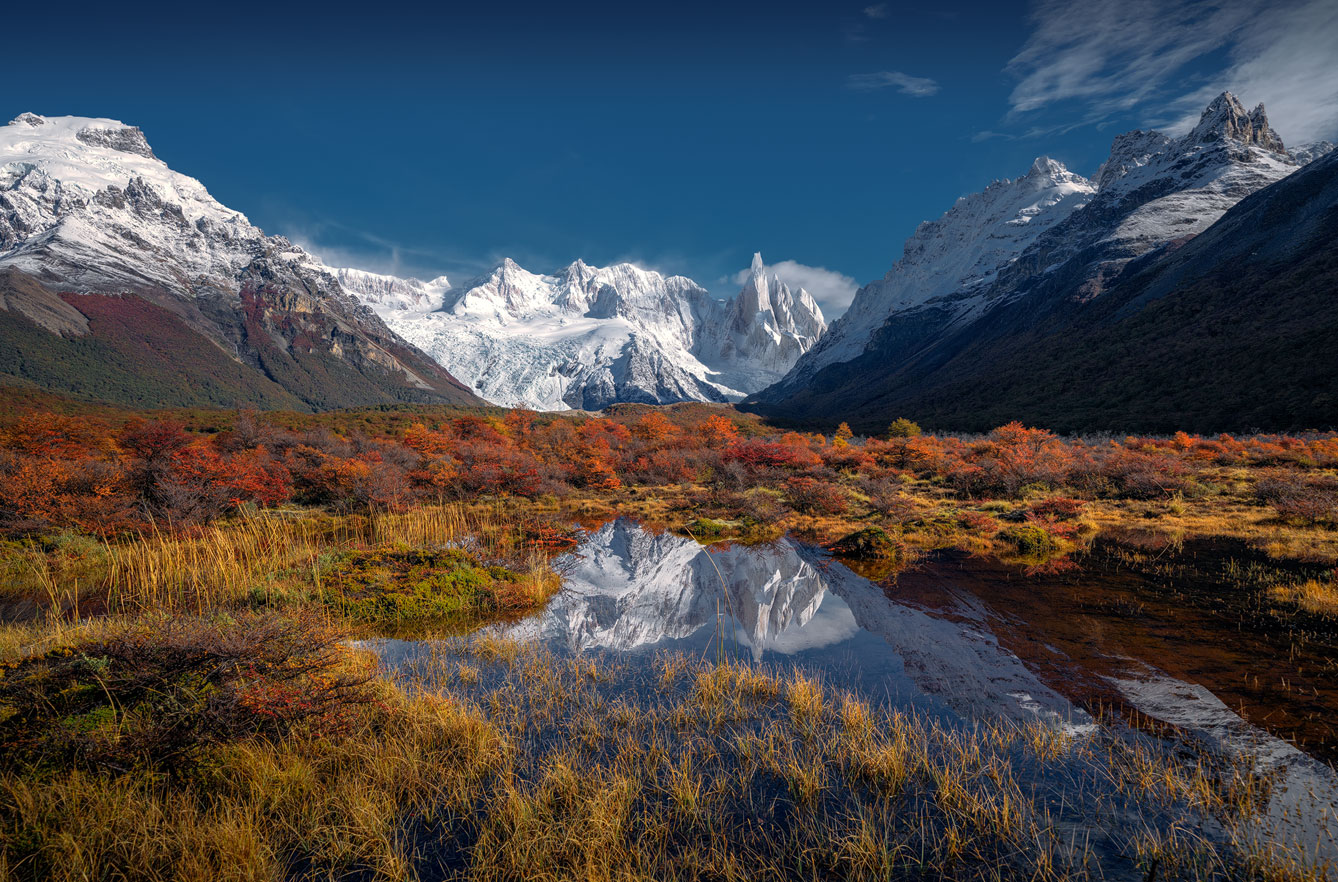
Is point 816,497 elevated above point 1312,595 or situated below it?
above

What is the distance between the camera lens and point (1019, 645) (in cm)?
862

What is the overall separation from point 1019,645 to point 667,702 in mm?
6340

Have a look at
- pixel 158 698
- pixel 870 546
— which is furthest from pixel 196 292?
pixel 870 546

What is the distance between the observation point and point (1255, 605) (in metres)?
9.70

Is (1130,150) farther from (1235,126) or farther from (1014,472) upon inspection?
(1014,472)

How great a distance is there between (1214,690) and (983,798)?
4786 millimetres

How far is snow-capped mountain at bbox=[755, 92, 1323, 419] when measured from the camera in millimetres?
111188

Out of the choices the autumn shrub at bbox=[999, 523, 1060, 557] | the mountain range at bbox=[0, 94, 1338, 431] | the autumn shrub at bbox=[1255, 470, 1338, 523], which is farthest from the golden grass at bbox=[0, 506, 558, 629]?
the mountain range at bbox=[0, 94, 1338, 431]

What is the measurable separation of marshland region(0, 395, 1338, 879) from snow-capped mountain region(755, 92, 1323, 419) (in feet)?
398

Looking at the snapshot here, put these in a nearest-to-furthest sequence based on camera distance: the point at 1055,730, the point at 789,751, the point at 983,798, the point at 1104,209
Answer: the point at 983,798 → the point at 789,751 → the point at 1055,730 → the point at 1104,209

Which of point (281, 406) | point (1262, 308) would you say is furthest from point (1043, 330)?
point (281, 406)

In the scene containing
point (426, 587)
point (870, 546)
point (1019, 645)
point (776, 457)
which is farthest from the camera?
point (776, 457)

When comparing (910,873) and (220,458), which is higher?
(220,458)

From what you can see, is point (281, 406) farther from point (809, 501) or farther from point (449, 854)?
point (449, 854)
